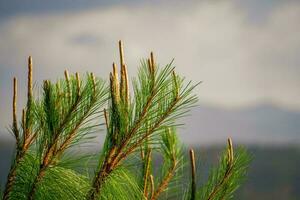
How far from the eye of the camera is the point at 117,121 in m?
3.28

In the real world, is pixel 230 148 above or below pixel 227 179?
above

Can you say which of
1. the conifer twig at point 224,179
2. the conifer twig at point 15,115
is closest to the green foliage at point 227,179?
the conifer twig at point 224,179

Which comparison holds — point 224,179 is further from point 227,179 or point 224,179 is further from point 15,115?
point 15,115

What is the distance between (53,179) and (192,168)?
29.6 inches

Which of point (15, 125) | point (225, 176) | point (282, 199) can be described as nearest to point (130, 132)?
point (15, 125)

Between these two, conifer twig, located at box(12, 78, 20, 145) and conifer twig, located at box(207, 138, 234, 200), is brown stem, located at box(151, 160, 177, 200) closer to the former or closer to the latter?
conifer twig, located at box(207, 138, 234, 200)

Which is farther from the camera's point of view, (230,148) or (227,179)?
(227,179)

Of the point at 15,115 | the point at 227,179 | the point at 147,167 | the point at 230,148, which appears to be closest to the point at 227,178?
the point at 227,179

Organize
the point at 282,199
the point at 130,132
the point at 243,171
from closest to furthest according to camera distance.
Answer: the point at 130,132 → the point at 243,171 → the point at 282,199

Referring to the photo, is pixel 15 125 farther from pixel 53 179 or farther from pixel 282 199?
pixel 282 199

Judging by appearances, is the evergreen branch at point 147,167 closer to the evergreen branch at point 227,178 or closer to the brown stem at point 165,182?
the brown stem at point 165,182

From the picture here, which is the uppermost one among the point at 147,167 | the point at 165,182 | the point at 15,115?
the point at 15,115

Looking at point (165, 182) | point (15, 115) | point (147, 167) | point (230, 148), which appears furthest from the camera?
point (165, 182)

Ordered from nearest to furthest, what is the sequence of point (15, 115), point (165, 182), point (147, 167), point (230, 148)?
1. point (15, 115)
2. point (230, 148)
3. point (147, 167)
4. point (165, 182)
